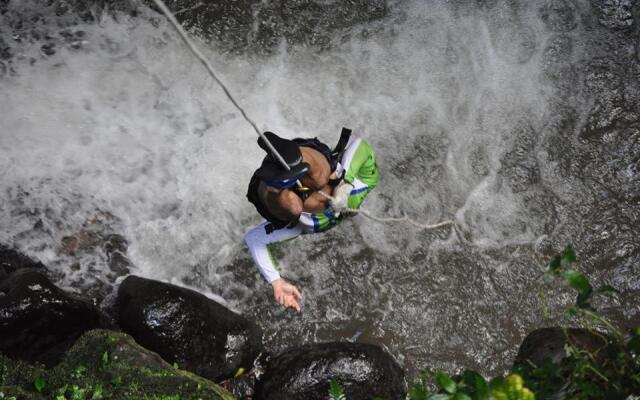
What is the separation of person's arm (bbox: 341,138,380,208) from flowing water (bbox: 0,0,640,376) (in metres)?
1.29

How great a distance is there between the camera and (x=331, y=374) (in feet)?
15.3

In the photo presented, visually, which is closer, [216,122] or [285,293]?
[285,293]

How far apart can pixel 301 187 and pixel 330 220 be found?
29.6 inches

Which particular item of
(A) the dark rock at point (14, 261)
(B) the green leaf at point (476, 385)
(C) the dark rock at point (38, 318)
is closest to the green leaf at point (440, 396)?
(B) the green leaf at point (476, 385)

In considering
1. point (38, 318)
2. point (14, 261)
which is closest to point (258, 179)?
point (38, 318)

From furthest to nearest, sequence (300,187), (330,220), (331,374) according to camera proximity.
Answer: (331,374) → (330,220) → (300,187)

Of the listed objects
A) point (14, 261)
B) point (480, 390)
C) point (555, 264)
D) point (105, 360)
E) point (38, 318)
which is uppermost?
point (555, 264)

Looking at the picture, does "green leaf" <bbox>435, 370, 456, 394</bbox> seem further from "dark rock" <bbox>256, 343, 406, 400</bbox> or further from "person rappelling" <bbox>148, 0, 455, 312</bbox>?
"dark rock" <bbox>256, 343, 406, 400</bbox>

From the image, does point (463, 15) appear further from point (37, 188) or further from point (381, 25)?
point (37, 188)

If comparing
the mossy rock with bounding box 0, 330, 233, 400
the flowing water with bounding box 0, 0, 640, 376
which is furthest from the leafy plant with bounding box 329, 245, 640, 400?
the flowing water with bounding box 0, 0, 640, 376

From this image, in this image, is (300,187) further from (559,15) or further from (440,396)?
(559,15)

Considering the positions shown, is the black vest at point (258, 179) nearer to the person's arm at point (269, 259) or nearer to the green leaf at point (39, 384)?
the person's arm at point (269, 259)

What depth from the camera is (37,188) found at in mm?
5602

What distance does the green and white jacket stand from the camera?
412cm
